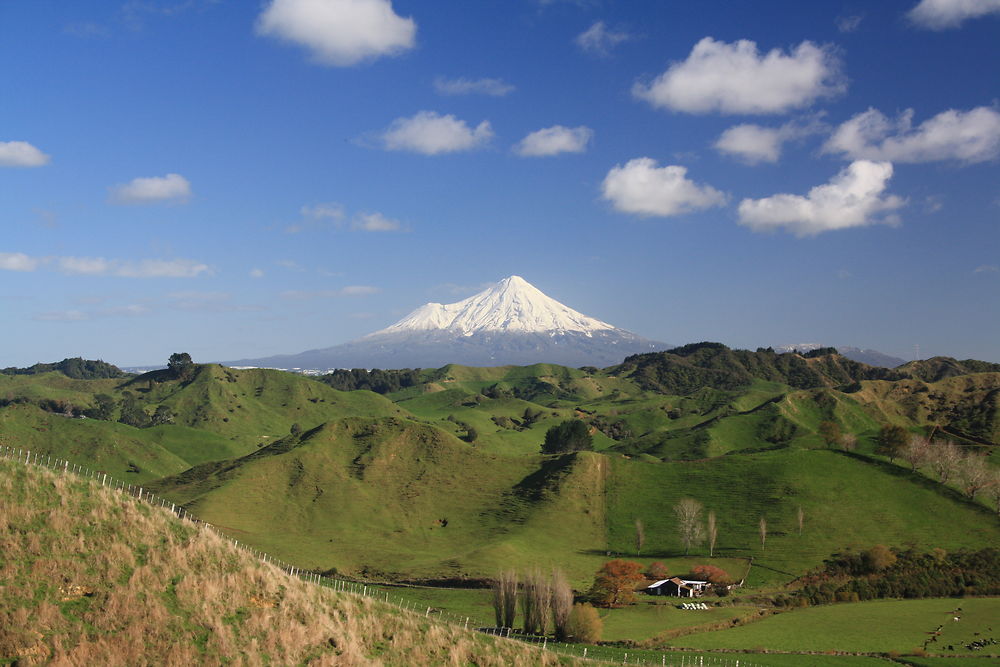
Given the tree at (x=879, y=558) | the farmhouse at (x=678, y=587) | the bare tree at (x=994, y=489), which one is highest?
the bare tree at (x=994, y=489)

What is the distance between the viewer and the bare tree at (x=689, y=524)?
11244 centimetres

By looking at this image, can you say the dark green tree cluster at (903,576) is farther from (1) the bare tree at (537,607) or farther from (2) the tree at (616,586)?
(1) the bare tree at (537,607)

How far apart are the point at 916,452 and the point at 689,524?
53295 millimetres

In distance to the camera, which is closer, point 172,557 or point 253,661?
point 253,661

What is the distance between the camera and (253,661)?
111 ft

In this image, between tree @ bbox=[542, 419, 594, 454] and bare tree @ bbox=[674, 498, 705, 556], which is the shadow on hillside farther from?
tree @ bbox=[542, 419, 594, 454]

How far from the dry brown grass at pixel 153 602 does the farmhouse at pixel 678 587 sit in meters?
53.8

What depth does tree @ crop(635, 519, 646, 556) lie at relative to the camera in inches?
4482

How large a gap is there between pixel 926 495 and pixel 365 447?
348ft

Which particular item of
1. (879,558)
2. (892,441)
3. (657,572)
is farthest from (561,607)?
(892,441)

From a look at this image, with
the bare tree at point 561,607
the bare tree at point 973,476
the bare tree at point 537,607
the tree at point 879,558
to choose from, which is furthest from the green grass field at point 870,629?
the bare tree at point 973,476

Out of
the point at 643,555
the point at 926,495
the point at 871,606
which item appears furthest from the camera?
the point at 926,495

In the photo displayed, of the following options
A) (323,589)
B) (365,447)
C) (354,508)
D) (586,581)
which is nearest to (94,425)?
(365,447)

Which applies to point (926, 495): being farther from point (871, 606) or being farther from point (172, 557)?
point (172, 557)
